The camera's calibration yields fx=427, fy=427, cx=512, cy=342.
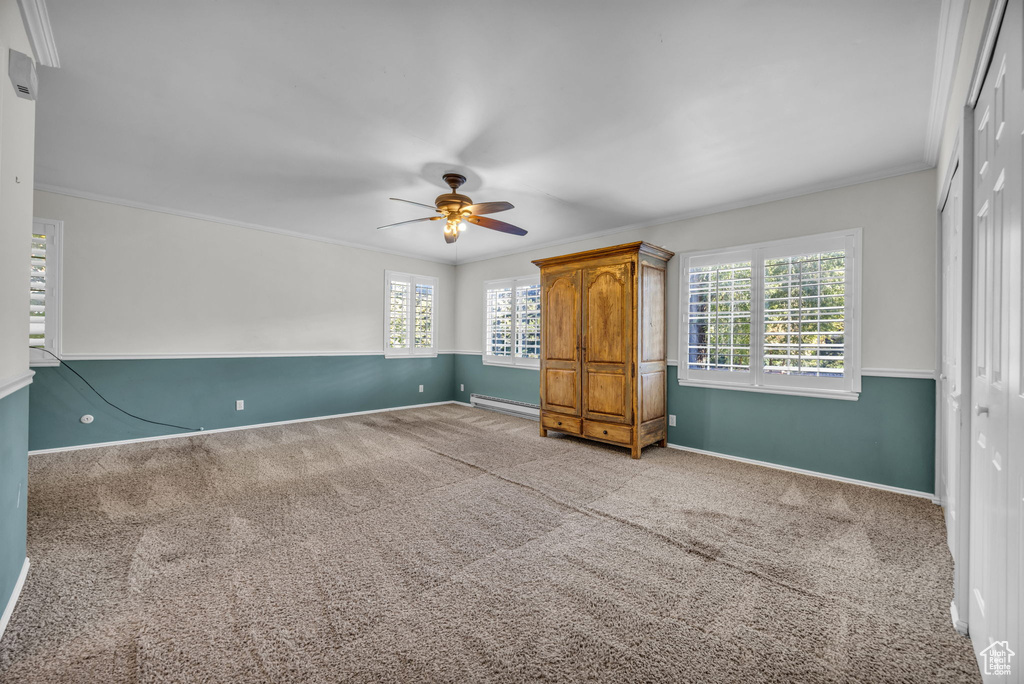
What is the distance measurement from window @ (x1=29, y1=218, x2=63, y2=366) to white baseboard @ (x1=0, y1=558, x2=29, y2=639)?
291 centimetres

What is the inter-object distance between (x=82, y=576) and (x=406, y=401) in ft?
15.7

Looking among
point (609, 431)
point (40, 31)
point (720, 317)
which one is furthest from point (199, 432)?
point (720, 317)

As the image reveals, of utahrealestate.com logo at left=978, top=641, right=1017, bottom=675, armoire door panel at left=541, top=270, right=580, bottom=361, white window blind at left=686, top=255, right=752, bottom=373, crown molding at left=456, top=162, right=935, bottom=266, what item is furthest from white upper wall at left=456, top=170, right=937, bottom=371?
utahrealestate.com logo at left=978, top=641, right=1017, bottom=675

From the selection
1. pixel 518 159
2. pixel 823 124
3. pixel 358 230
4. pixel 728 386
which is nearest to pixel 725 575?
pixel 728 386

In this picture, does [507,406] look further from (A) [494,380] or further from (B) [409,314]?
(B) [409,314]

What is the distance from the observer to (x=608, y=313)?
4.41 m

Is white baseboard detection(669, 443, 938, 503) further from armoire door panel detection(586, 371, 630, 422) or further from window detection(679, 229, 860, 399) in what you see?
armoire door panel detection(586, 371, 630, 422)

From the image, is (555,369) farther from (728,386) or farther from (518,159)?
(518,159)

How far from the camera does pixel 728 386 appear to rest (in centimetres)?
423

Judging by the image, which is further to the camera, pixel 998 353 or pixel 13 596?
pixel 13 596

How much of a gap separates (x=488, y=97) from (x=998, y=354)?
245cm

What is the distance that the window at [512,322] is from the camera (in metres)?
6.27

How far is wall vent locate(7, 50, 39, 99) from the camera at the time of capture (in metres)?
1.65

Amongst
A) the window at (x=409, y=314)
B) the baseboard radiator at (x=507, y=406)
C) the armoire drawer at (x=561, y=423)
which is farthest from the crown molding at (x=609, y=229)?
the armoire drawer at (x=561, y=423)
